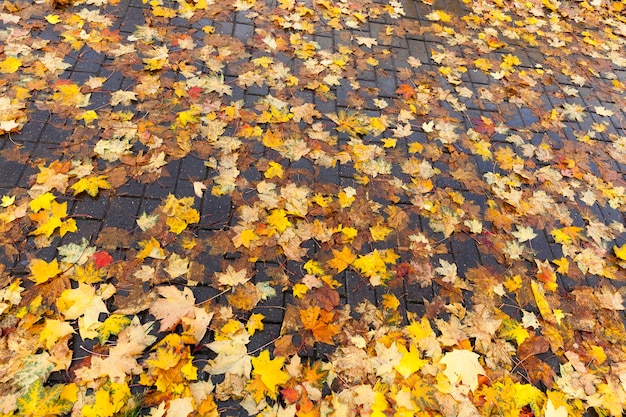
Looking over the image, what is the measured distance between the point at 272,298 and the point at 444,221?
4.99 ft

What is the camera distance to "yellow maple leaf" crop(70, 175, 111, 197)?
303cm

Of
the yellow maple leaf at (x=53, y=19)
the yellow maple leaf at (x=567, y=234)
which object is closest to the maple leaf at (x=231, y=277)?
the yellow maple leaf at (x=567, y=234)

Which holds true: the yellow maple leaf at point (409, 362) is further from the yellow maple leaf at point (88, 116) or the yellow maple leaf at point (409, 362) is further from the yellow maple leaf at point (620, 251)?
the yellow maple leaf at point (88, 116)

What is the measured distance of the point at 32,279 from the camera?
8.50ft

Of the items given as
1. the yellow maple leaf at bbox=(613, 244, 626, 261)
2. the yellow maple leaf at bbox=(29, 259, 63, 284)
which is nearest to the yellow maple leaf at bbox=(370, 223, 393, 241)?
the yellow maple leaf at bbox=(613, 244, 626, 261)

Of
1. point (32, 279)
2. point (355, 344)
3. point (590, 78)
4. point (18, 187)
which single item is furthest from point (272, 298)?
point (590, 78)

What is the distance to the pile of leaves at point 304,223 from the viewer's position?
8.02 ft

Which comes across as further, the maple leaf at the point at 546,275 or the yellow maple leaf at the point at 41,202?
the maple leaf at the point at 546,275

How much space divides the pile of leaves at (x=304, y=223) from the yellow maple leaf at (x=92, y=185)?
0.02m

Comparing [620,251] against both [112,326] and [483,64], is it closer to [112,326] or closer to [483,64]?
[483,64]

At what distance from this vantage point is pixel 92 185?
10.0 feet

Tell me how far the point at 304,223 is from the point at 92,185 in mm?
1577

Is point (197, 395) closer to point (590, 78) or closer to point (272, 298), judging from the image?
point (272, 298)

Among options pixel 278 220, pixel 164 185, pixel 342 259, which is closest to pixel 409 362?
pixel 342 259
